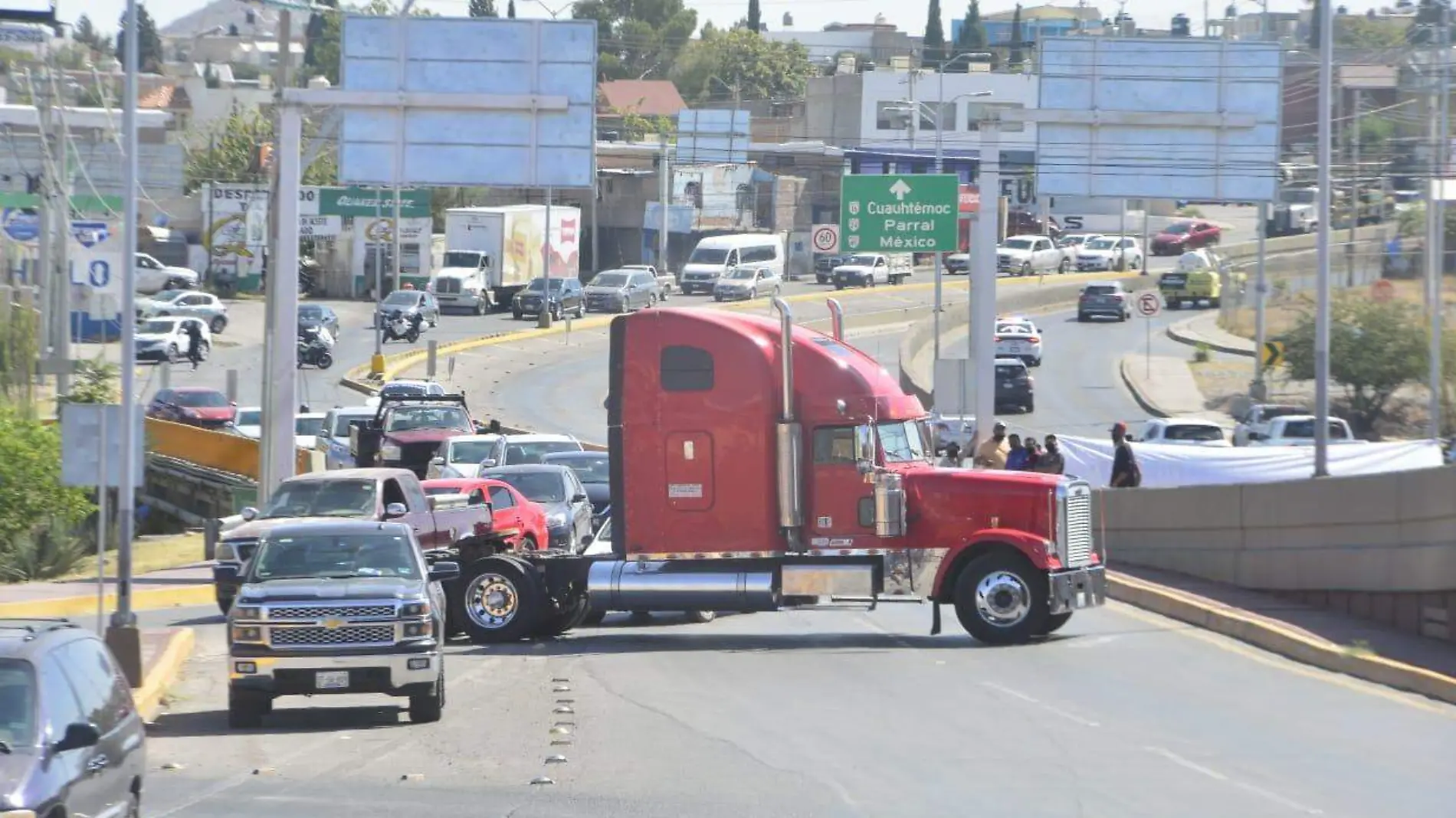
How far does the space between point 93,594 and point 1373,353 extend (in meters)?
40.8

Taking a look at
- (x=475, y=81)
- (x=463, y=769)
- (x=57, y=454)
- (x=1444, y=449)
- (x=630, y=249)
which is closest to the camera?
(x=463, y=769)

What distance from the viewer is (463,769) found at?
1337cm

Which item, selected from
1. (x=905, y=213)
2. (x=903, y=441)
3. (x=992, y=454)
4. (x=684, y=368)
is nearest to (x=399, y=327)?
(x=905, y=213)

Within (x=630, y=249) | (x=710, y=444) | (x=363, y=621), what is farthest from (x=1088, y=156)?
(x=630, y=249)

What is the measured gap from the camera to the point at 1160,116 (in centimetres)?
3294

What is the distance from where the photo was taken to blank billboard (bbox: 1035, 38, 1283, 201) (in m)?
32.6

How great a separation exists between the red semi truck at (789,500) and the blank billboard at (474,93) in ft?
28.5

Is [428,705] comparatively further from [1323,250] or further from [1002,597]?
[1323,250]

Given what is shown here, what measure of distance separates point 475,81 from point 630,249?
245 feet

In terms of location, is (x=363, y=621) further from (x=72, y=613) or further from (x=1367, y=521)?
(x=1367, y=521)

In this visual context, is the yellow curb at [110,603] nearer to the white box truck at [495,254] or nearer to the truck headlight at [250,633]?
the truck headlight at [250,633]

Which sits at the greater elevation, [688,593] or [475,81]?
[475,81]

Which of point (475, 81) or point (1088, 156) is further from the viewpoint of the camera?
point (1088, 156)

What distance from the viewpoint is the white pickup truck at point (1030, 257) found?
92000 millimetres
